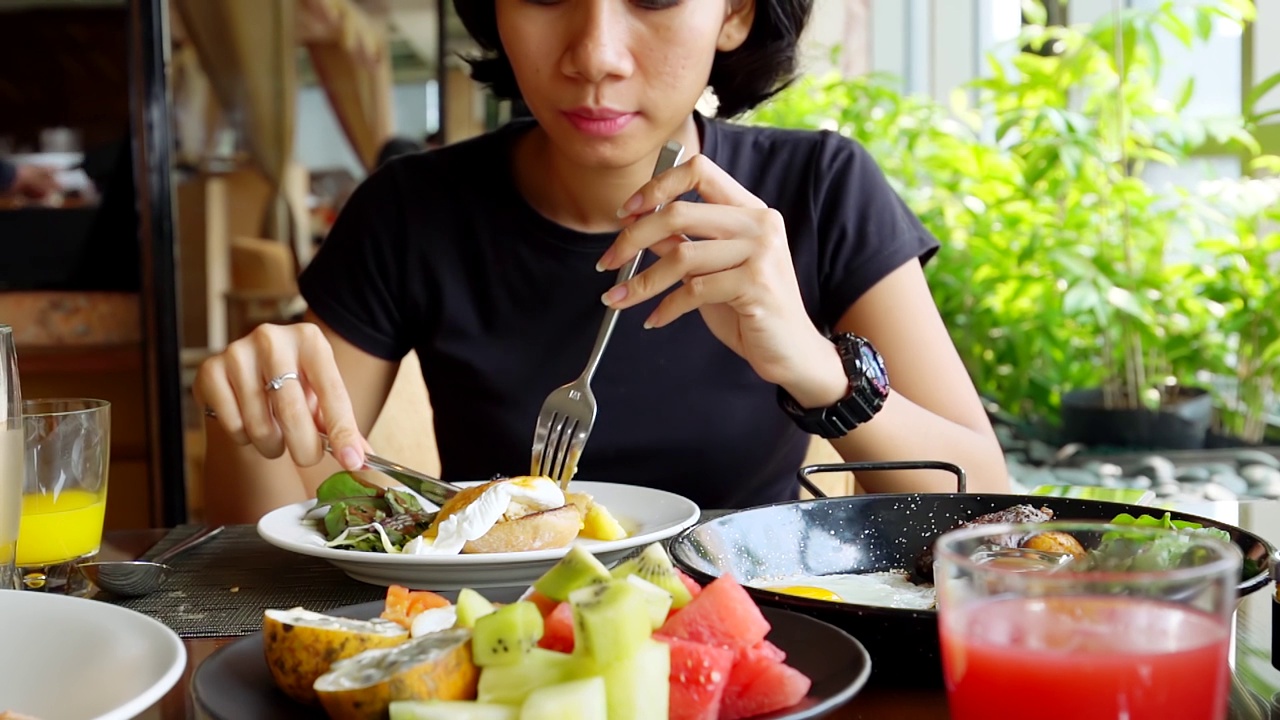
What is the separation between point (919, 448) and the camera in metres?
1.51

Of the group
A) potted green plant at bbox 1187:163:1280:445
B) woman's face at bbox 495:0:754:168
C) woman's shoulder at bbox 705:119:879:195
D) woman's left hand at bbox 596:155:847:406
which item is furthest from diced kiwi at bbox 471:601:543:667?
potted green plant at bbox 1187:163:1280:445

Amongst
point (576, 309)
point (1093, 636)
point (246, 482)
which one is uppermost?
point (1093, 636)

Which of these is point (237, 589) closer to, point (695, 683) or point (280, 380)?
point (280, 380)

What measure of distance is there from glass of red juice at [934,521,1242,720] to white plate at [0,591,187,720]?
0.38 meters

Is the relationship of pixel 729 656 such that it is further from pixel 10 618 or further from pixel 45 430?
pixel 45 430

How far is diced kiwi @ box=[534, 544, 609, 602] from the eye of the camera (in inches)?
24.5

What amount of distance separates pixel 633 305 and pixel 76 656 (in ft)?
2.67

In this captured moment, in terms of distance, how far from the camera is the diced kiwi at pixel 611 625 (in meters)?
0.56

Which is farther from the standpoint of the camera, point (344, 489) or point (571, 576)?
point (344, 489)

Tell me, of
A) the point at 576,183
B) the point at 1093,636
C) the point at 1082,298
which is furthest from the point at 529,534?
the point at 1082,298

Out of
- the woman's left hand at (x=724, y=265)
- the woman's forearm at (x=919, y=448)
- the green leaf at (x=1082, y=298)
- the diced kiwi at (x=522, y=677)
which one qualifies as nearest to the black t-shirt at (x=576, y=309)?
the woman's forearm at (x=919, y=448)

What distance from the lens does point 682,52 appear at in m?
1.47

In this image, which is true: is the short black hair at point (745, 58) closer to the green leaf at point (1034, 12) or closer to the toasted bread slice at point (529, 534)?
the toasted bread slice at point (529, 534)

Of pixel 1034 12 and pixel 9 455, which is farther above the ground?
pixel 1034 12
